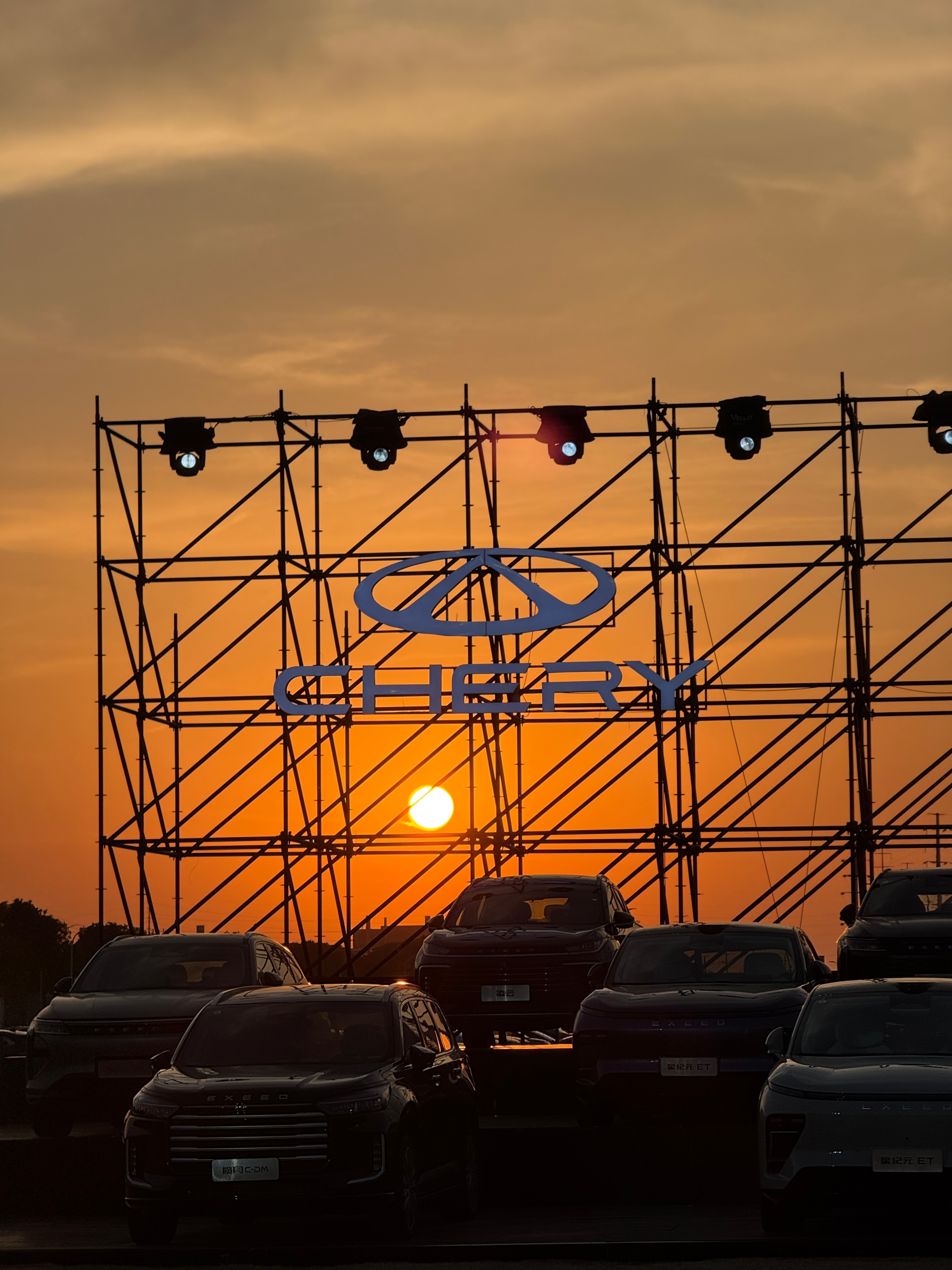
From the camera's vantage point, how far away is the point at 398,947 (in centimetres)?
2747

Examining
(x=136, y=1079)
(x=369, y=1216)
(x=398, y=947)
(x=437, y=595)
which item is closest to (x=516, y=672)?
(x=437, y=595)

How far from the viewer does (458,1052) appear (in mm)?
12281

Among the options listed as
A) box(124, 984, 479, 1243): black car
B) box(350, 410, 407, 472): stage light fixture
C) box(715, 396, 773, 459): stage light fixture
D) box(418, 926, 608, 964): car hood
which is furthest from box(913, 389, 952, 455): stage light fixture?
box(124, 984, 479, 1243): black car

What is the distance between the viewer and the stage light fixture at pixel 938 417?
1040 inches

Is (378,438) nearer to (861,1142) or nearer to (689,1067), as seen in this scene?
(689,1067)

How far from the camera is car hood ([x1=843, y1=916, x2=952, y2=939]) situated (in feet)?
53.9

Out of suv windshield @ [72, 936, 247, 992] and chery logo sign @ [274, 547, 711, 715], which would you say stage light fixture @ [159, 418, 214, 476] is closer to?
chery logo sign @ [274, 547, 711, 715]

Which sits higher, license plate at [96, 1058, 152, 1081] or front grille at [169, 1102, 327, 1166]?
front grille at [169, 1102, 327, 1166]

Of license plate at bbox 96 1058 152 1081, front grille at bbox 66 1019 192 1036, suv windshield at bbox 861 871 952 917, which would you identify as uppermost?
suv windshield at bbox 861 871 952 917

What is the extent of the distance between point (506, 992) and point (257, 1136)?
19.3 ft

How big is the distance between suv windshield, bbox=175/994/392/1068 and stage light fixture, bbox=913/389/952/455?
17.3m

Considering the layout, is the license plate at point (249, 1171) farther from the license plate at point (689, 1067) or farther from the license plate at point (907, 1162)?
the license plate at point (689, 1067)

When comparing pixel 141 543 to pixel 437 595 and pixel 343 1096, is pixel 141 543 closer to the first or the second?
pixel 437 595

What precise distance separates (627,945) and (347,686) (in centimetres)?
1442
